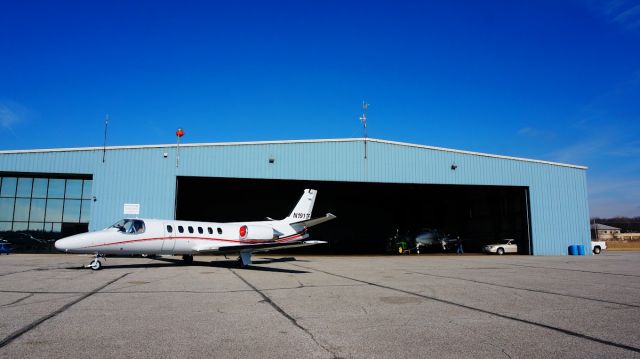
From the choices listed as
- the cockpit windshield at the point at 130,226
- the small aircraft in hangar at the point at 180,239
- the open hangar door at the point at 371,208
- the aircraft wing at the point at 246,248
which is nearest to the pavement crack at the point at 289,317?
the aircraft wing at the point at 246,248

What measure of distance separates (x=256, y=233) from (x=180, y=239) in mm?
4185

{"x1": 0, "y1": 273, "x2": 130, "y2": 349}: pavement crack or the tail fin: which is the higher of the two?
the tail fin

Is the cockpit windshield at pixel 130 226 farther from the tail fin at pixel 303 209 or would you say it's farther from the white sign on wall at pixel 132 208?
the white sign on wall at pixel 132 208

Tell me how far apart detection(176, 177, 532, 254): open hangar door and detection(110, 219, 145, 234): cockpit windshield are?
19961mm

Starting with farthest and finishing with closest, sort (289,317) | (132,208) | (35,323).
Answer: (132,208) → (289,317) → (35,323)

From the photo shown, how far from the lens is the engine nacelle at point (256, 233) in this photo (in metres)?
21.4

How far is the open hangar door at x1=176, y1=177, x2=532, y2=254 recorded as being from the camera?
3950 centimetres

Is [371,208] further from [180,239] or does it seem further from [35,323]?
[35,323]

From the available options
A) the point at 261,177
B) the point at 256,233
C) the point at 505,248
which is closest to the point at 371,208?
the point at 505,248

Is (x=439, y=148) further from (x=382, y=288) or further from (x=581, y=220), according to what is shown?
(x=382, y=288)

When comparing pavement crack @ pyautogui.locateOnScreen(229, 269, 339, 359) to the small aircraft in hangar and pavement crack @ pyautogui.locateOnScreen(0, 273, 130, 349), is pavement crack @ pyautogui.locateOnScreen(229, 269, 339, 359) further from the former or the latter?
the small aircraft in hangar

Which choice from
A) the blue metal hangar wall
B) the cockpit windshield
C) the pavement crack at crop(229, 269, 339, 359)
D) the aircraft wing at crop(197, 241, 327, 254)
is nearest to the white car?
the blue metal hangar wall

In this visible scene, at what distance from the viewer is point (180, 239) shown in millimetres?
19094

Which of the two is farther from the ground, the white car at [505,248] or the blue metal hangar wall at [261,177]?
the blue metal hangar wall at [261,177]
